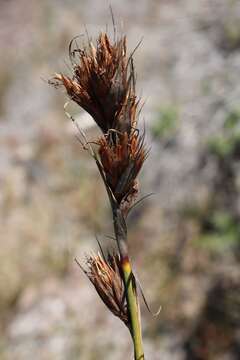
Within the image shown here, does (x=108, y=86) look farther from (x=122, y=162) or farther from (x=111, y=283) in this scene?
(x=111, y=283)

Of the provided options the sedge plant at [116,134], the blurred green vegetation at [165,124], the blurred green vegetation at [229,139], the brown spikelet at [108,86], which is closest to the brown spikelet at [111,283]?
the sedge plant at [116,134]

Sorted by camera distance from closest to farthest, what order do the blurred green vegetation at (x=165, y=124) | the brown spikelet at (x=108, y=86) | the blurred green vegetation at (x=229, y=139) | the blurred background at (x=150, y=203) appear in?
1. the brown spikelet at (x=108, y=86)
2. the blurred background at (x=150, y=203)
3. the blurred green vegetation at (x=229, y=139)
4. the blurred green vegetation at (x=165, y=124)

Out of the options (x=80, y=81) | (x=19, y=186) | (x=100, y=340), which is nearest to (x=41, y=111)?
(x=19, y=186)

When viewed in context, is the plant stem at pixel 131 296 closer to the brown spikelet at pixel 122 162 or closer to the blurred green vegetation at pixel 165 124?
the brown spikelet at pixel 122 162

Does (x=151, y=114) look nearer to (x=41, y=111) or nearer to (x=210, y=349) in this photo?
(x=41, y=111)

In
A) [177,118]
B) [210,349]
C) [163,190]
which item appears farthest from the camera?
[177,118]

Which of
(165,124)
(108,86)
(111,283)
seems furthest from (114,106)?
(165,124)
